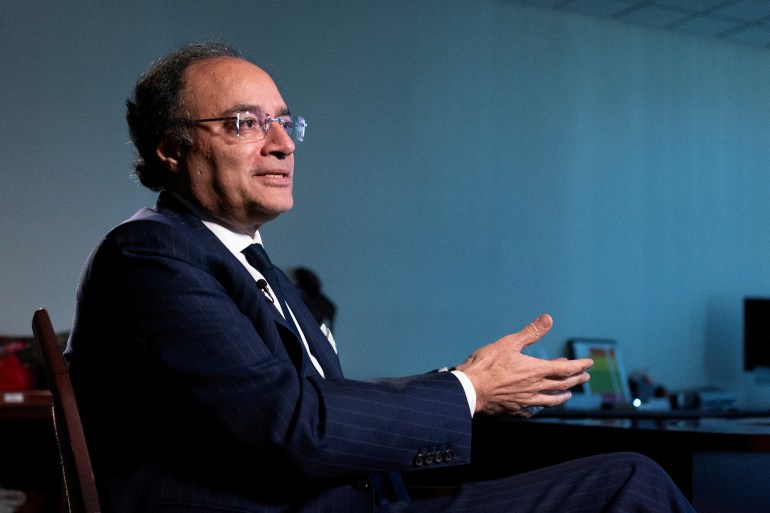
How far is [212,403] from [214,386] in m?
0.02

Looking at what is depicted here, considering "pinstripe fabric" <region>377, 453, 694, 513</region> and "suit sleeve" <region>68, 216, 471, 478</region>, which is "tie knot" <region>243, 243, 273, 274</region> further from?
"pinstripe fabric" <region>377, 453, 694, 513</region>

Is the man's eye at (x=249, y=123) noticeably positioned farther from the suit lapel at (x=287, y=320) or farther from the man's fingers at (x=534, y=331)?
the man's fingers at (x=534, y=331)

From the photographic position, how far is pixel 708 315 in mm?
6480

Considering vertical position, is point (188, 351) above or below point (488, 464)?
above

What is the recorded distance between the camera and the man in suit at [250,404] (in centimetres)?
124

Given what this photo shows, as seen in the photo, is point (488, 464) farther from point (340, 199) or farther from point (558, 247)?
point (558, 247)

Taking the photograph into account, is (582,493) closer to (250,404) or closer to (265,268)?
(250,404)

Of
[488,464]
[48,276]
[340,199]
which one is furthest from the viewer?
[340,199]

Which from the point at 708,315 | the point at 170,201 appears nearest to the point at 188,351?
the point at 170,201

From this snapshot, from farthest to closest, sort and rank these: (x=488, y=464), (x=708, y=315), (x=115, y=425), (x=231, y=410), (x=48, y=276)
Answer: (x=708, y=315) < (x=48, y=276) < (x=488, y=464) < (x=115, y=425) < (x=231, y=410)

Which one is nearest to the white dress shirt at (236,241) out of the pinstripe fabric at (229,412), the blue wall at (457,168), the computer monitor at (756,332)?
the pinstripe fabric at (229,412)

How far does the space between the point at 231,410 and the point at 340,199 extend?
4033 mm

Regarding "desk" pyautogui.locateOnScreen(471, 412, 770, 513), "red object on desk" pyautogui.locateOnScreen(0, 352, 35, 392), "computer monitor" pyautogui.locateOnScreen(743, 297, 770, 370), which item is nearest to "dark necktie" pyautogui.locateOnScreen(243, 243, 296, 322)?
"desk" pyautogui.locateOnScreen(471, 412, 770, 513)

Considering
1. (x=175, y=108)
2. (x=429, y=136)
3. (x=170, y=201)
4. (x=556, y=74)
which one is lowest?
(x=170, y=201)
